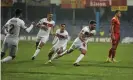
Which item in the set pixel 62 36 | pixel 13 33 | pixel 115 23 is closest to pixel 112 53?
pixel 115 23

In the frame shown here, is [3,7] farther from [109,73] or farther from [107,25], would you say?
[109,73]

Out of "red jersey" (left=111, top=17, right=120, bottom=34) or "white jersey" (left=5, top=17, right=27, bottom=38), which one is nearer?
"white jersey" (left=5, top=17, right=27, bottom=38)

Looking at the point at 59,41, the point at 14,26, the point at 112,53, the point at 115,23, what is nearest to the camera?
the point at 14,26

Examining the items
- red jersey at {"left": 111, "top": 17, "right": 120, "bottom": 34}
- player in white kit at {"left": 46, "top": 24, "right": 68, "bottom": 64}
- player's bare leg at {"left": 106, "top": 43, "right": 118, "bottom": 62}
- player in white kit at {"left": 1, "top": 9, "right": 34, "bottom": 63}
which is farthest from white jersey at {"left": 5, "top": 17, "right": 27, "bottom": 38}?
player's bare leg at {"left": 106, "top": 43, "right": 118, "bottom": 62}

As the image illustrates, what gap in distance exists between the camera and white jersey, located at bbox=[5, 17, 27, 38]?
14.8m

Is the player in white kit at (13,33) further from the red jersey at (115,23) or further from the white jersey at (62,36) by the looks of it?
the red jersey at (115,23)

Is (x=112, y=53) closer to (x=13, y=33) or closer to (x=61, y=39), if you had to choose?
(x=61, y=39)

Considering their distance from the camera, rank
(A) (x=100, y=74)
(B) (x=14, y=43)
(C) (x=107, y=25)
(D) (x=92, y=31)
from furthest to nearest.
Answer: (C) (x=107, y=25)
(D) (x=92, y=31)
(B) (x=14, y=43)
(A) (x=100, y=74)

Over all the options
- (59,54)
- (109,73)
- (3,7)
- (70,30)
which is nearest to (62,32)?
(59,54)

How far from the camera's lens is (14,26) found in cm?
1495

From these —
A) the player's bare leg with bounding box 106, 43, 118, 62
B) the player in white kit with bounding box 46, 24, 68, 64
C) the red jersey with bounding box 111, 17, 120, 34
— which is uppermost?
the red jersey with bounding box 111, 17, 120, 34

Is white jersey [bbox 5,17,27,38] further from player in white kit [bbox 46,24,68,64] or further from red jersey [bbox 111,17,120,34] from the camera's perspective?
red jersey [bbox 111,17,120,34]

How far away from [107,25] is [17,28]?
2641 cm

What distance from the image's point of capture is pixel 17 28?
15.0 m
